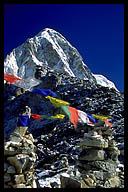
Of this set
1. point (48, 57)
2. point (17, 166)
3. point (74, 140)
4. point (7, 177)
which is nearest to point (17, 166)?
point (17, 166)

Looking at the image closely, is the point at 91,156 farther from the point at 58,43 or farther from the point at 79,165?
the point at 58,43

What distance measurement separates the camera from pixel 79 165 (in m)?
7.70

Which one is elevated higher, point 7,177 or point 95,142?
point 95,142

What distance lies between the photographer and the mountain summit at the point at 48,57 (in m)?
84.9

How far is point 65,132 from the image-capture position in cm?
2128

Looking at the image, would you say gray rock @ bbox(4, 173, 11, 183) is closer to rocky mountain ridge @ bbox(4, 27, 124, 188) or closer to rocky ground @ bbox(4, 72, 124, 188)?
rocky mountain ridge @ bbox(4, 27, 124, 188)

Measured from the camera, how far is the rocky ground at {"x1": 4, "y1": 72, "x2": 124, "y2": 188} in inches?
285

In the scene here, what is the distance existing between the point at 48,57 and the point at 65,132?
77590 millimetres

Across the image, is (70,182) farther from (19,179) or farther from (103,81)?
(103,81)

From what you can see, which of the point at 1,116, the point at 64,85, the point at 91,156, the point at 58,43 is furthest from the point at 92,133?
the point at 58,43

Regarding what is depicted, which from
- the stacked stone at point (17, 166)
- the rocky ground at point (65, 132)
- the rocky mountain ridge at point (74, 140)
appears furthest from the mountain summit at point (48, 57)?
the stacked stone at point (17, 166)

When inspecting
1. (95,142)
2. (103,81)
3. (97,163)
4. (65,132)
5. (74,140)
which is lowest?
(74,140)

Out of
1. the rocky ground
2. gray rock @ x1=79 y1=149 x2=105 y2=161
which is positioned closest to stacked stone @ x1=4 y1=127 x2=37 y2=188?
the rocky ground
